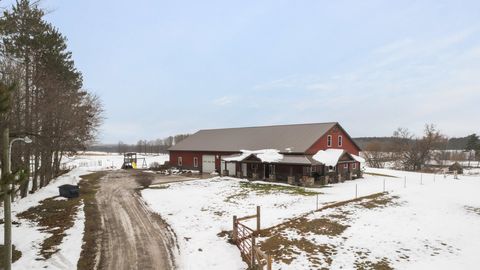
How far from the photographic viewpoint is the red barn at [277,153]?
33.9m

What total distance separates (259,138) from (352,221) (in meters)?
25.7

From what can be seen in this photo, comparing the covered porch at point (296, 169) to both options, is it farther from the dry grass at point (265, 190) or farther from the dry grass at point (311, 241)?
the dry grass at point (311, 241)

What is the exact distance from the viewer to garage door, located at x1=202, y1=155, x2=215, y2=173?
44156 mm

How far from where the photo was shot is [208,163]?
147 feet

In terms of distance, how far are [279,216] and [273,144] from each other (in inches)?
814

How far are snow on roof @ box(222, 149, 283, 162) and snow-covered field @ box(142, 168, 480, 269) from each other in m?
5.33

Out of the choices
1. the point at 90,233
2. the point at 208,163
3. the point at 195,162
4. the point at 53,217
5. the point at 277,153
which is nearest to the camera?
the point at 90,233

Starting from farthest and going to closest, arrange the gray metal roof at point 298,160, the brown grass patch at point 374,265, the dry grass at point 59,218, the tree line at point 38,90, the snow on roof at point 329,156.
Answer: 1. the snow on roof at point 329,156
2. the gray metal roof at point 298,160
3. the tree line at point 38,90
4. the dry grass at point 59,218
5. the brown grass patch at point 374,265

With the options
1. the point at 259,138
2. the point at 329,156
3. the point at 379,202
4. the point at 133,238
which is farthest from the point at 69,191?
the point at 329,156

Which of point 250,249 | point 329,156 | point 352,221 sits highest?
point 329,156

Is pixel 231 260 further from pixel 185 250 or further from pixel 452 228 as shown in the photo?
pixel 452 228

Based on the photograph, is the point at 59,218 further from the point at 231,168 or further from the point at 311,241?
the point at 231,168

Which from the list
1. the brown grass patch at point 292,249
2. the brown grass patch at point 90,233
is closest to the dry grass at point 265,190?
the brown grass patch at point 90,233

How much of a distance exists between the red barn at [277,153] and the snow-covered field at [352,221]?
4451 millimetres
